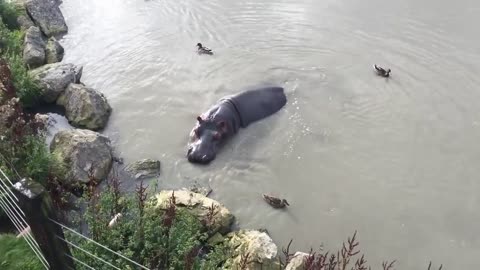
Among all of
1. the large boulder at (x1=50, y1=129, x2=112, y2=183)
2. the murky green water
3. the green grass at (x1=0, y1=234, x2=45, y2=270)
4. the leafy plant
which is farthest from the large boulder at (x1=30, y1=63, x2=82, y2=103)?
the green grass at (x1=0, y1=234, x2=45, y2=270)

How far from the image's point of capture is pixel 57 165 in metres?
9.34

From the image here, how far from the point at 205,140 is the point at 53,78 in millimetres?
4291

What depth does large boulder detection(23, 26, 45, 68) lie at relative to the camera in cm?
1345

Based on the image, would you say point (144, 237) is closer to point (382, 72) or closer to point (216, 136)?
point (216, 136)

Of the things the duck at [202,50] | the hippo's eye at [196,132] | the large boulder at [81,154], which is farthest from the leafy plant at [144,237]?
the duck at [202,50]

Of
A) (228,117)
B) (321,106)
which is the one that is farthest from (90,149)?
(321,106)

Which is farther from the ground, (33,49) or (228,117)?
(33,49)

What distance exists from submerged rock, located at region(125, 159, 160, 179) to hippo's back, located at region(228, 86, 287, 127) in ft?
7.86

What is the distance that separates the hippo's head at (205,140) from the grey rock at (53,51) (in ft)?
17.9

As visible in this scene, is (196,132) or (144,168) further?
(196,132)

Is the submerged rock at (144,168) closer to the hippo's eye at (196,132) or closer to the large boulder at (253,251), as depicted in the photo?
the hippo's eye at (196,132)

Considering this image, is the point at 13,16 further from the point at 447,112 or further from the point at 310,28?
the point at 447,112

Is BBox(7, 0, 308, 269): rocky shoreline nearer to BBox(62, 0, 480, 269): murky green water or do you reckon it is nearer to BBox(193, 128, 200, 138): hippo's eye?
BBox(62, 0, 480, 269): murky green water

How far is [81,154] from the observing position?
385 inches
